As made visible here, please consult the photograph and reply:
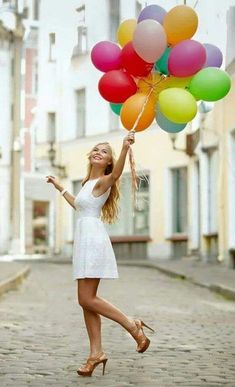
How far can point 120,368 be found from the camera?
6324 millimetres

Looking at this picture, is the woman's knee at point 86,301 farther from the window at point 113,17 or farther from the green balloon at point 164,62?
the window at point 113,17

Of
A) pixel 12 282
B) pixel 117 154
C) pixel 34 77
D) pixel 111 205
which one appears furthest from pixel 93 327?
pixel 34 77

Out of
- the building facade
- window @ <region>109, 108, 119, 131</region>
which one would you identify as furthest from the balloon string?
window @ <region>109, 108, 119, 131</region>

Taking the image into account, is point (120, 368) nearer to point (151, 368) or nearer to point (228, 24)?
point (151, 368)

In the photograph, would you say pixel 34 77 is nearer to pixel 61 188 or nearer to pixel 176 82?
pixel 176 82

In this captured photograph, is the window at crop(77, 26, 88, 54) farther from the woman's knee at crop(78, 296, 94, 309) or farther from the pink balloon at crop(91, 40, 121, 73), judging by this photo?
the woman's knee at crop(78, 296, 94, 309)

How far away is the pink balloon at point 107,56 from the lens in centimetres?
643

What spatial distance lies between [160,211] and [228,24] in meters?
13.9

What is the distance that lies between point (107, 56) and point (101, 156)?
0.81 metres

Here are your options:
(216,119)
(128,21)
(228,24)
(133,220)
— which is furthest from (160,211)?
(128,21)

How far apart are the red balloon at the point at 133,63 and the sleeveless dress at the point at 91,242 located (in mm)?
877

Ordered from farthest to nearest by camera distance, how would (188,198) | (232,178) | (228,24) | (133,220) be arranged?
(133,220) → (188,198) → (232,178) → (228,24)

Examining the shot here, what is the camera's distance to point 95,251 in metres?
5.88

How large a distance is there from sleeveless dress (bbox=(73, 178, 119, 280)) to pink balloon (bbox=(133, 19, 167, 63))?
0.95m
